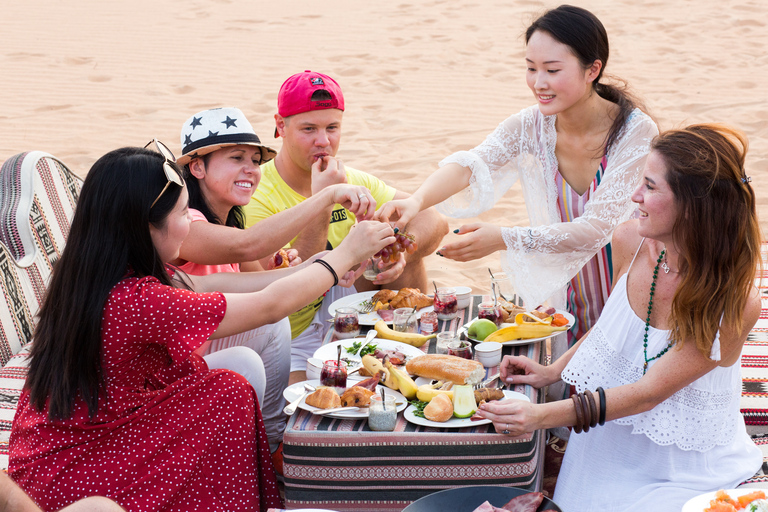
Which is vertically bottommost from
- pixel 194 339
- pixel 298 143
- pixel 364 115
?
pixel 364 115

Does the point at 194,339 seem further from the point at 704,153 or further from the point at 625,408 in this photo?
the point at 704,153

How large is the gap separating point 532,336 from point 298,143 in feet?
6.35

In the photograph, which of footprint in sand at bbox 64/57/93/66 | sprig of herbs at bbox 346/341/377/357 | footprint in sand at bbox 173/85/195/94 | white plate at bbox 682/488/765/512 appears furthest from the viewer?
footprint in sand at bbox 64/57/93/66

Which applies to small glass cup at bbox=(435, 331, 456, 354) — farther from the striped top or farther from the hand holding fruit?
the striped top

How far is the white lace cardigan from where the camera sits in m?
3.85

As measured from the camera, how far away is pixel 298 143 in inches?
178

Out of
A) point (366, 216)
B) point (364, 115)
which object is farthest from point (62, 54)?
point (366, 216)

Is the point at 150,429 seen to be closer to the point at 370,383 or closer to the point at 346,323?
the point at 370,383

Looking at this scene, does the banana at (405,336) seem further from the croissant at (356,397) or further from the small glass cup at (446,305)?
the croissant at (356,397)

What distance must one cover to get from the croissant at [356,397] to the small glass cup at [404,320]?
0.75m

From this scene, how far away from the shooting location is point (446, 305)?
3.86 m

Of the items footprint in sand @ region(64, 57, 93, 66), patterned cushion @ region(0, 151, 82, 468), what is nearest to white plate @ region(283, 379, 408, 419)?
patterned cushion @ region(0, 151, 82, 468)

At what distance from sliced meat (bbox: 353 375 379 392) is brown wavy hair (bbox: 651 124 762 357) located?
128cm

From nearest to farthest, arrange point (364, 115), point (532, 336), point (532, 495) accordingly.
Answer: point (532, 495), point (532, 336), point (364, 115)
